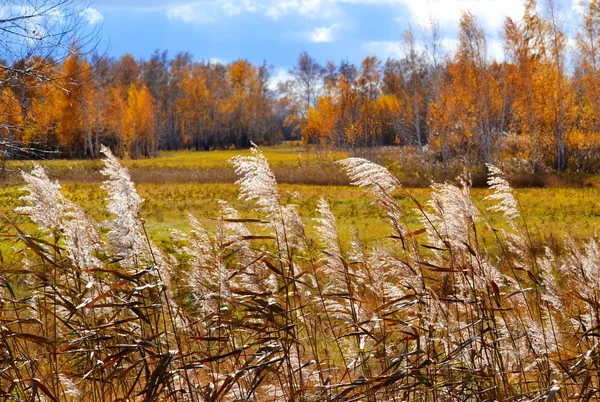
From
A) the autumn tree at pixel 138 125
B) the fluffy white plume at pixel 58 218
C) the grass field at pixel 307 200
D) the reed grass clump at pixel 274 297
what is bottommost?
the grass field at pixel 307 200

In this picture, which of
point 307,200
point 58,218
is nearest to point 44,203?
point 58,218

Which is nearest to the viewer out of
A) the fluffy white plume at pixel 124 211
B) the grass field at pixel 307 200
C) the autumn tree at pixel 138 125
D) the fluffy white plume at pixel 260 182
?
the fluffy white plume at pixel 124 211

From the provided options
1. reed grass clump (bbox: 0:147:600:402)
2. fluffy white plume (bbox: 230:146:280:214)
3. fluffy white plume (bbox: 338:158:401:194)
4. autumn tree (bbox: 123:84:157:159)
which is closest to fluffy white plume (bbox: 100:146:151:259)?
reed grass clump (bbox: 0:147:600:402)

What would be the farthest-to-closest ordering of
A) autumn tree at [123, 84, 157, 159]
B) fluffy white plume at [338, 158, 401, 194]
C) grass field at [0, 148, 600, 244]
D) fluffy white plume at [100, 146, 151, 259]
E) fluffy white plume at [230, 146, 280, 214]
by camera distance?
autumn tree at [123, 84, 157, 159] < grass field at [0, 148, 600, 244] < fluffy white plume at [338, 158, 401, 194] < fluffy white plume at [230, 146, 280, 214] < fluffy white plume at [100, 146, 151, 259]

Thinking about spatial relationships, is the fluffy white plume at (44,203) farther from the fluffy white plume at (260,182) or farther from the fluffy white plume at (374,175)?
the fluffy white plume at (374,175)

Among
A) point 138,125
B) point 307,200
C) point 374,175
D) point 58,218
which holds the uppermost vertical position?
point 138,125

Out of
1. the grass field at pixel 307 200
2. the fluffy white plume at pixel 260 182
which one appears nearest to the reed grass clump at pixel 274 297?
the fluffy white plume at pixel 260 182

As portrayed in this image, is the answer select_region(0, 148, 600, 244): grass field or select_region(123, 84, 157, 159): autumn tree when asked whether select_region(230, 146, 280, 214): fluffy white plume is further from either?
select_region(123, 84, 157, 159): autumn tree

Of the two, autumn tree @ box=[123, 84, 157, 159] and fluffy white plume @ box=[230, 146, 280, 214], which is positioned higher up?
autumn tree @ box=[123, 84, 157, 159]

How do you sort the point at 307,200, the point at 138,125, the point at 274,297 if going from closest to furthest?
the point at 274,297 → the point at 307,200 → the point at 138,125

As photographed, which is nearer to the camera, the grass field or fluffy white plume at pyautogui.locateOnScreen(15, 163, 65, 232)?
fluffy white plume at pyautogui.locateOnScreen(15, 163, 65, 232)

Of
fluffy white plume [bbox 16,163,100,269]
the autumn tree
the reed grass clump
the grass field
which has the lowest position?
the grass field

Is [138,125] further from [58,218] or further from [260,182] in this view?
[260,182]

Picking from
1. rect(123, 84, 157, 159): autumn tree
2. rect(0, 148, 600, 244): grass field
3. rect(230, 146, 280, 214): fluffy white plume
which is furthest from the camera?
rect(123, 84, 157, 159): autumn tree
